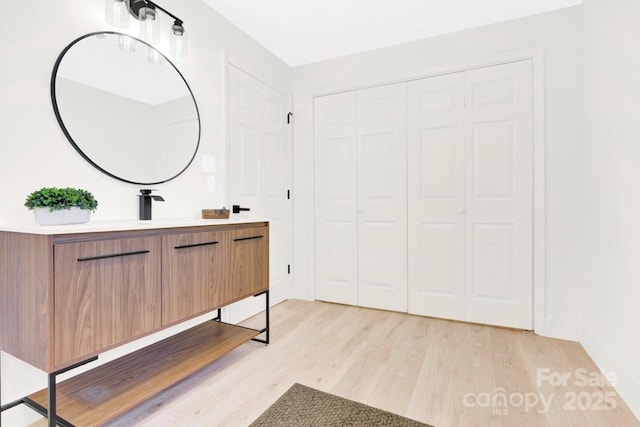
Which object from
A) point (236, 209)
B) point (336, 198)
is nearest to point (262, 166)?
point (236, 209)

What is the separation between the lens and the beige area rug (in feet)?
4.63

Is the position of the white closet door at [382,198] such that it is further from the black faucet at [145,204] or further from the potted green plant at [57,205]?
the potted green plant at [57,205]

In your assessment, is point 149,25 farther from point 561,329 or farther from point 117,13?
point 561,329

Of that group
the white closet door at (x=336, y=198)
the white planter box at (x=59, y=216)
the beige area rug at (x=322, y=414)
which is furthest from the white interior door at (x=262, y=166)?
the white planter box at (x=59, y=216)

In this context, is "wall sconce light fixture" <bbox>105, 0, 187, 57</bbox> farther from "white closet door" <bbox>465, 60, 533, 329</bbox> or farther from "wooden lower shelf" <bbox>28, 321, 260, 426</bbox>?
"white closet door" <bbox>465, 60, 533, 329</bbox>

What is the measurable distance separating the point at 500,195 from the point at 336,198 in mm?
1453

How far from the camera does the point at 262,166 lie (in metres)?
2.92

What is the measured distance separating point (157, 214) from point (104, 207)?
1.07 feet

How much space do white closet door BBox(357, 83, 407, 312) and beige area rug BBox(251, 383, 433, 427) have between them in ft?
A: 4.95

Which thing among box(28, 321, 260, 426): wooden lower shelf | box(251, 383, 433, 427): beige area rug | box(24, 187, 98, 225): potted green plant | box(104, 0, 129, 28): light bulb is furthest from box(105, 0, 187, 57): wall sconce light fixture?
box(251, 383, 433, 427): beige area rug

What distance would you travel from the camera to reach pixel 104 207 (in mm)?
1666

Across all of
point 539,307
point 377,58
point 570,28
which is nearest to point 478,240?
point 539,307

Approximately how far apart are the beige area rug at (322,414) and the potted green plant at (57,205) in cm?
118

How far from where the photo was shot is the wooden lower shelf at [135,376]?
130 centimetres
